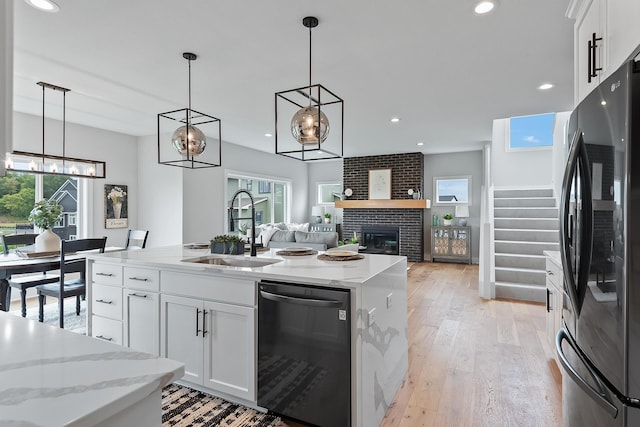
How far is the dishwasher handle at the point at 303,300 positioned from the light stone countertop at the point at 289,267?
89 millimetres

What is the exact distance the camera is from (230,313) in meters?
2.12

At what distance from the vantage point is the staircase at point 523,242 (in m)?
4.84

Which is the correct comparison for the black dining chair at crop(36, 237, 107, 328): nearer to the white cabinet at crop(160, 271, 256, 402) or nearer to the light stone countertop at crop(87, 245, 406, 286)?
the light stone countertop at crop(87, 245, 406, 286)

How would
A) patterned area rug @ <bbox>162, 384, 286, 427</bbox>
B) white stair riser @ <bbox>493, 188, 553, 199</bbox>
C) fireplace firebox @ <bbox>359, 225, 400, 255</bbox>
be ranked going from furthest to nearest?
1. fireplace firebox @ <bbox>359, 225, 400, 255</bbox>
2. white stair riser @ <bbox>493, 188, 553, 199</bbox>
3. patterned area rug @ <bbox>162, 384, 286, 427</bbox>

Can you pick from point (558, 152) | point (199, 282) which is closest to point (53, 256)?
point (199, 282)

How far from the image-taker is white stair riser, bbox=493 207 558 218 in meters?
5.73

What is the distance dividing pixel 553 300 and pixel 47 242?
4.92m

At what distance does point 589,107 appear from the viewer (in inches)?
50.0

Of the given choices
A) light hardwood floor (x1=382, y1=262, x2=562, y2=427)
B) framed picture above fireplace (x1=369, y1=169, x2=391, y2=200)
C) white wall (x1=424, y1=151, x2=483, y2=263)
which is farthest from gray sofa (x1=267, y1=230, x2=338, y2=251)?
white wall (x1=424, y1=151, x2=483, y2=263)

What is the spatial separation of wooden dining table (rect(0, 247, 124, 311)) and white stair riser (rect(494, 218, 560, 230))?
5.97 m

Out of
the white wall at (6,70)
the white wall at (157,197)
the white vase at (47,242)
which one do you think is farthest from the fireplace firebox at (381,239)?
the white wall at (6,70)

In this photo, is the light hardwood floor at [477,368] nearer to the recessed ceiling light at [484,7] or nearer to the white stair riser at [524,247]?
the white stair riser at [524,247]

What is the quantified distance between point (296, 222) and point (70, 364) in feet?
28.6

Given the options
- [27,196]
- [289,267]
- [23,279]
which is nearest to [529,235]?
[289,267]
